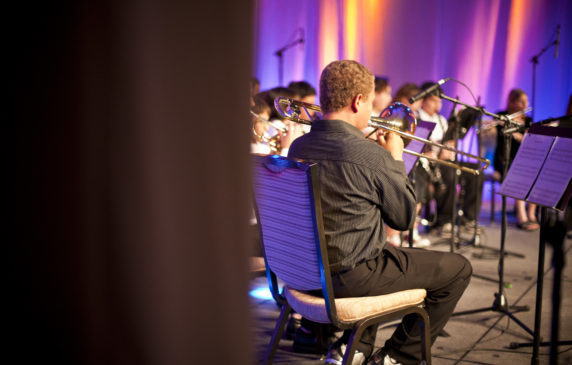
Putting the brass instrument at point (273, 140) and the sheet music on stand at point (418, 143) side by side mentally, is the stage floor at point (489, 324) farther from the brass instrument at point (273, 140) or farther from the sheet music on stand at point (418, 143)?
the brass instrument at point (273, 140)

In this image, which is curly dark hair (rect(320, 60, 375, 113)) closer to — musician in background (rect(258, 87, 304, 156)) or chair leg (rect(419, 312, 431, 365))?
musician in background (rect(258, 87, 304, 156))

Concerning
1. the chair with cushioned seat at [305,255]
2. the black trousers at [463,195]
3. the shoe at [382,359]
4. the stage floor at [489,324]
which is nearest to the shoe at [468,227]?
the black trousers at [463,195]

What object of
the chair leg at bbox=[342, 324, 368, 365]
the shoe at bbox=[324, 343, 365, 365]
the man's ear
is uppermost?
the man's ear

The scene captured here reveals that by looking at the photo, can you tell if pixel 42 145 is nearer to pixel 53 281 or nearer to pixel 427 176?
pixel 53 281

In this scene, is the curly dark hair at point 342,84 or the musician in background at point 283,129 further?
the musician in background at point 283,129

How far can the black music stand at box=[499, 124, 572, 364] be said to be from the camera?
203 centimetres

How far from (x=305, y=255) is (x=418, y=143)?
1297mm

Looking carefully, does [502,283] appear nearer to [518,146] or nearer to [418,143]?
[418,143]

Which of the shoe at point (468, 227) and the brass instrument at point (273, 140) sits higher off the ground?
the brass instrument at point (273, 140)

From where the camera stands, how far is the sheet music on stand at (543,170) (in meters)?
2.03

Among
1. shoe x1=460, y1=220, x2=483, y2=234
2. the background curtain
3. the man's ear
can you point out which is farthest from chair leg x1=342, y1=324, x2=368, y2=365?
the background curtain

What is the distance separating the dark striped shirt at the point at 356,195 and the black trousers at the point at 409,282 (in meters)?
0.08

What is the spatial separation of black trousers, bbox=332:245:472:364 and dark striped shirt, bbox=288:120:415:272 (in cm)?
8

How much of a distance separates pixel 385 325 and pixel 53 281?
2.76m
